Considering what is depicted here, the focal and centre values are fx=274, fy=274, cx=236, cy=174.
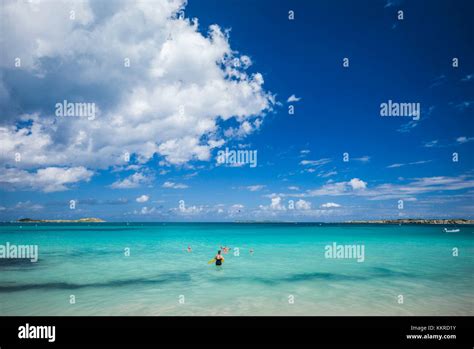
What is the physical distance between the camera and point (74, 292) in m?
16.3

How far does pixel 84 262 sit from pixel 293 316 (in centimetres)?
2290

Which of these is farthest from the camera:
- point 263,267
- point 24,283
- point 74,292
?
point 263,267

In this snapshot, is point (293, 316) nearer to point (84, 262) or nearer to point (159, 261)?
point (159, 261)
